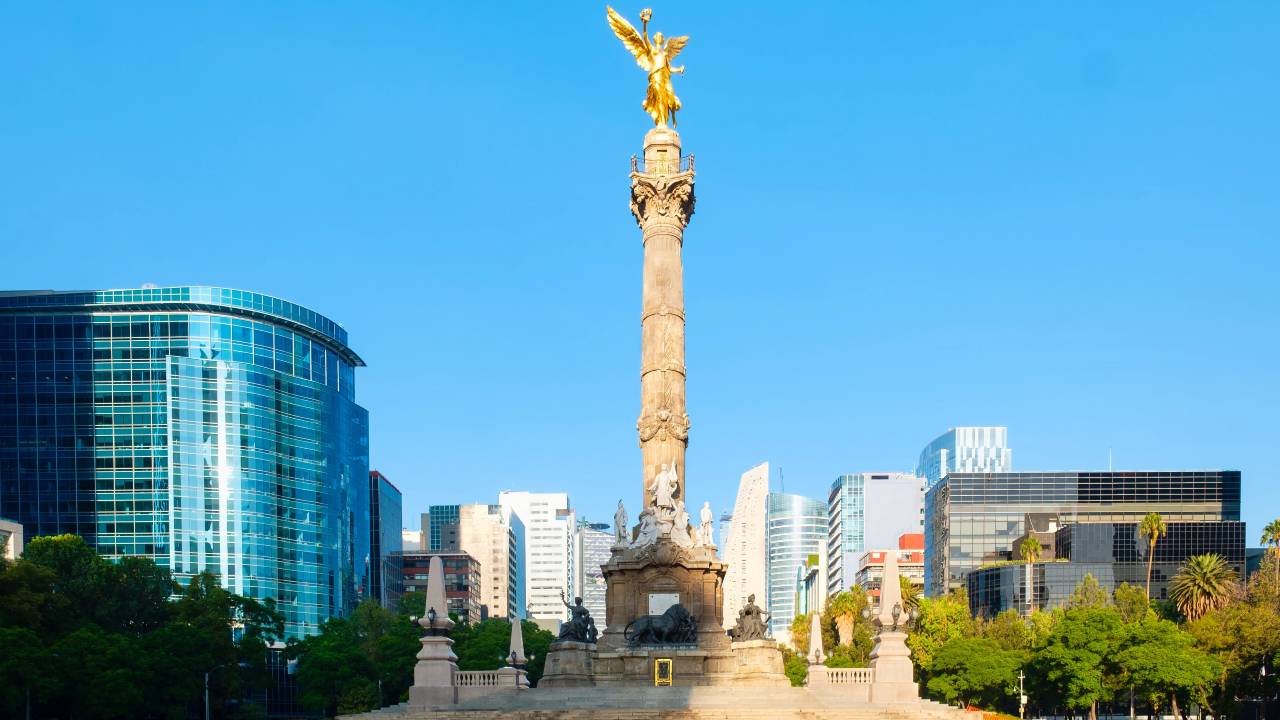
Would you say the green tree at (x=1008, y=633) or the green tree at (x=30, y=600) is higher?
the green tree at (x=30, y=600)

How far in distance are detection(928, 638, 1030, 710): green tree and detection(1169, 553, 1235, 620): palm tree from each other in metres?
15.2

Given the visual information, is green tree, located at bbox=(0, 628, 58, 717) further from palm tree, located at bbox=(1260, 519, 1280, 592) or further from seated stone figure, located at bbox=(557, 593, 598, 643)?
palm tree, located at bbox=(1260, 519, 1280, 592)

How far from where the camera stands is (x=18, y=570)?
72.5 meters

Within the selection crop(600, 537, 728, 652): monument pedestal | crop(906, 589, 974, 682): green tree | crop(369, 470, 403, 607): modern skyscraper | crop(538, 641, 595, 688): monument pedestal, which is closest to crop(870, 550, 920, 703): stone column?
crop(600, 537, 728, 652): monument pedestal

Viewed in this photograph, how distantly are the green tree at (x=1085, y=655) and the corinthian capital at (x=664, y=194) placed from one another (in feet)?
98.8

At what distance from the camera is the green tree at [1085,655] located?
75.2 meters

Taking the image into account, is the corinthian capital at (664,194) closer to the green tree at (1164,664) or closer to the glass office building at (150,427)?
the green tree at (1164,664)

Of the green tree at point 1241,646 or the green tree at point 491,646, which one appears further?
the green tree at point 491,646

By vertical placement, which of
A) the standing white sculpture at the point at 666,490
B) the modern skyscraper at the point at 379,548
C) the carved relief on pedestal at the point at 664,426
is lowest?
the modern skyscraper at the point at 379,548

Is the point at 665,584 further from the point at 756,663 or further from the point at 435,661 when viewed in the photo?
the point at 435,661

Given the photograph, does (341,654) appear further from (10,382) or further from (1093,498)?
(1093,498)

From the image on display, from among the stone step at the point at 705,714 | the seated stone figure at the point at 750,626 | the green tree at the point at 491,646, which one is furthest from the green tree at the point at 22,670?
the seated stone figure at the point at 750,626

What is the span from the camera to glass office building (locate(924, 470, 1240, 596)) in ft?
476

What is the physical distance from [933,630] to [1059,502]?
167ft
